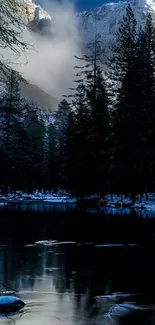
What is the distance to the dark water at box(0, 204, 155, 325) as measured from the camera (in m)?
8.64

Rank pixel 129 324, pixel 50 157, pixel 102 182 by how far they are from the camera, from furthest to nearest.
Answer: pixel 50 157, pixel 102 182, pixel 129 324

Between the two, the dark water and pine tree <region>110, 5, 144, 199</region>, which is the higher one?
pine tree <region>110, 5, 144, 199</region>

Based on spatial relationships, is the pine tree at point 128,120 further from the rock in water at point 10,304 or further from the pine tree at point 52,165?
the pine tree at point 52,165

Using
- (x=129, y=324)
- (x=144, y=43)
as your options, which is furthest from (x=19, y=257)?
(x=144, y=43)

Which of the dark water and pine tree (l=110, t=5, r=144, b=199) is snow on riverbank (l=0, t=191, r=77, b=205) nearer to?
pine tree (l=110, t=5, r=144, b=199)

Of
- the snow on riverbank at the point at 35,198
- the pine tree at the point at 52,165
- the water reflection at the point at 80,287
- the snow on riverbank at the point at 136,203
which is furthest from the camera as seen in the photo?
the pine tree at the point at 52,165

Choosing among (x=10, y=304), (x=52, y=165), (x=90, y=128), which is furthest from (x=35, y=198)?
(x=10, y=304)

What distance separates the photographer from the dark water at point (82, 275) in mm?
8641

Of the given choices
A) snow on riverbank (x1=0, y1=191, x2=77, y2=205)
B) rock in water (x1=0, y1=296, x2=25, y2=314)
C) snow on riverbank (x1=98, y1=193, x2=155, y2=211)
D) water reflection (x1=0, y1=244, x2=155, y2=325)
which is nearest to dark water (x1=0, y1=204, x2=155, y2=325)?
water reflection (x1=0, y1=244, x2=155, y2=325)

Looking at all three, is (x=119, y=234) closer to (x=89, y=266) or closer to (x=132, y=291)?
(x=89, y=266)

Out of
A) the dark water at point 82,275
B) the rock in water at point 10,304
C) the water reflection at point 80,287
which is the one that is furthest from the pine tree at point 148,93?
the rock in water at point 10,304

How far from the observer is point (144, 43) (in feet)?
147

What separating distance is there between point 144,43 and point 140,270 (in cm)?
3598

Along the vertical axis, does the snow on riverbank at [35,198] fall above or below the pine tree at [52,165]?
below
